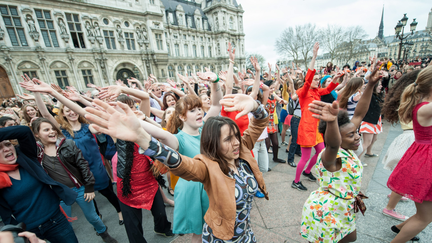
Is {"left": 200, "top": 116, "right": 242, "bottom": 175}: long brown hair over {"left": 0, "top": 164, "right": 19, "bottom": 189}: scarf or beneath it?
over

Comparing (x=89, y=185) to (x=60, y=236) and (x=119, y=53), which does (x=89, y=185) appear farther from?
(x=119, y=53)

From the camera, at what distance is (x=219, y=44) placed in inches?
1432

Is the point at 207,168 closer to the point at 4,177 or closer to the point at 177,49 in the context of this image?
the point at 4,177

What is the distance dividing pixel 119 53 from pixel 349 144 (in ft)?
83.3

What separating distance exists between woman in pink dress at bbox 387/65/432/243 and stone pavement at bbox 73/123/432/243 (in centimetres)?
60

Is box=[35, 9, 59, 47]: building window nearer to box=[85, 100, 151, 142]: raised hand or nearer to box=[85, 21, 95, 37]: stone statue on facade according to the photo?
box=[85, 21, 95, 37]: stone statue on facade

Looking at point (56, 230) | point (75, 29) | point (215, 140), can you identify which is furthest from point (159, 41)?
point (215, 140)

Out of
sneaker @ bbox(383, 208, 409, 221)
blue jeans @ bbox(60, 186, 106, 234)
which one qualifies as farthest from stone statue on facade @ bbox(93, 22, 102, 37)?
sneaker @ bbox(383, 208, 409, 221)

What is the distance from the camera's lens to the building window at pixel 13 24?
15664 millimetres

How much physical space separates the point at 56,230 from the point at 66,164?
0.85 metres

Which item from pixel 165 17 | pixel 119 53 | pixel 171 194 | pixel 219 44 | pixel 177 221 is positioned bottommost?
pixel 171 194

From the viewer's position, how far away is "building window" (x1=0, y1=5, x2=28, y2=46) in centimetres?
1566

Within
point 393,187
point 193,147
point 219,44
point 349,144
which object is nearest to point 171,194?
point 193,147

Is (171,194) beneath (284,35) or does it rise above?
beneath
